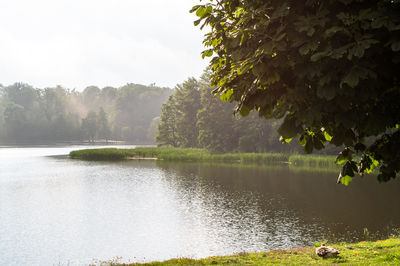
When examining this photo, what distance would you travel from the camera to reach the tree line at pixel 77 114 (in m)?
111

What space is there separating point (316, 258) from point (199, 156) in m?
41.5

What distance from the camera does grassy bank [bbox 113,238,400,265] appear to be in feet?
29.1

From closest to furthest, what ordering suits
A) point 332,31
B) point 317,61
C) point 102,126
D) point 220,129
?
point 332,31, point 317,61, point 220,129, point 102,126

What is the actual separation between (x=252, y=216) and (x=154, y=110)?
129837 mm

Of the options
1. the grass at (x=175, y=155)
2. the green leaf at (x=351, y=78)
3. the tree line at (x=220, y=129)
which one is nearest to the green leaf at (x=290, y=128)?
the green leaf at (x=351, y=78)

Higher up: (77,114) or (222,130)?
(77,114)

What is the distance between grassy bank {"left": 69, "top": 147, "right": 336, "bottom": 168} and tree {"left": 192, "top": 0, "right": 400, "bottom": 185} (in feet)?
121

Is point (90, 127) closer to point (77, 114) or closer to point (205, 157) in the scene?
point (77, 114)

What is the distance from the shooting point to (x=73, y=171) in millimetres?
38906

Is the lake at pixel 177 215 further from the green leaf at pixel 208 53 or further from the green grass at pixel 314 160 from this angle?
the green leaf at pixel 208 53

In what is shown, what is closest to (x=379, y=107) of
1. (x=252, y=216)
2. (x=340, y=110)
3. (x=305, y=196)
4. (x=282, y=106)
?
(x=340, y=110)

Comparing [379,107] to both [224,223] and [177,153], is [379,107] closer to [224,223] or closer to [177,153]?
[224,223]

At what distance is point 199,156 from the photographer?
51.2 meters

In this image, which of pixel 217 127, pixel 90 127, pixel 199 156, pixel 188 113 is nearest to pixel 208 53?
pixel 199 156
